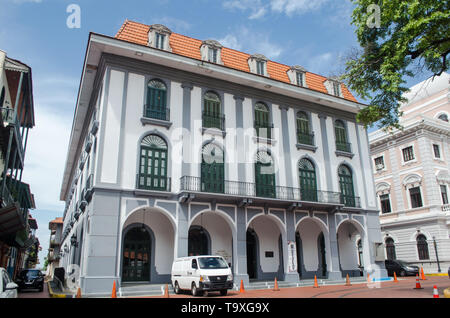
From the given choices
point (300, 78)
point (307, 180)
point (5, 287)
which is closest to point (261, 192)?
point (307, 180)

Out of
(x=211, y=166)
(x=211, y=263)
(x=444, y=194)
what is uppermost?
(x=444, y=194)

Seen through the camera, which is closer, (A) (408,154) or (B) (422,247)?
(B) (422,247)

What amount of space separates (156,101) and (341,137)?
46.2ft

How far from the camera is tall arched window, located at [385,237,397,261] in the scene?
34656 millimetres

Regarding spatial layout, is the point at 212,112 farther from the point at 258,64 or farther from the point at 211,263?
the point at 211,263

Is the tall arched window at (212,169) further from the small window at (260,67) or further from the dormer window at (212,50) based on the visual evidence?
the small window at (260,67)

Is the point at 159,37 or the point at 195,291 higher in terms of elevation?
the point at 159,37

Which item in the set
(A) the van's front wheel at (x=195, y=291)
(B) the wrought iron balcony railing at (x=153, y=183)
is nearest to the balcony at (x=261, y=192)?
(B) the wrought iron balcony railing at (x=153, y=183)

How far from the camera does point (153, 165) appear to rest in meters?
19.4

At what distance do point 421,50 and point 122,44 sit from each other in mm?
14153

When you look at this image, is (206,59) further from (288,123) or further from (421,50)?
(421,50)

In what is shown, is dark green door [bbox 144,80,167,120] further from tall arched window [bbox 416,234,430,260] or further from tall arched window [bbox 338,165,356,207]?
tall arched window [bbox 416,234,430,260]

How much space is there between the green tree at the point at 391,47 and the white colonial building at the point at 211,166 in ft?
26.1

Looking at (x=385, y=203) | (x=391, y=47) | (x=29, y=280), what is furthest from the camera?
(x=385, y=203)
